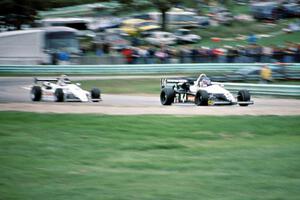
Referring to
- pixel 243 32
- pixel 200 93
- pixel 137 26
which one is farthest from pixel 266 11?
pixel 200 93

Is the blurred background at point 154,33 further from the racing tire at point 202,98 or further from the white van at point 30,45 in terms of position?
the racing tire at point 202,98

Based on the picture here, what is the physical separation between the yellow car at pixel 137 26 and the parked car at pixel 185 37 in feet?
7.76

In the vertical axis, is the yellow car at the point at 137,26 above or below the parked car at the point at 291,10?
below

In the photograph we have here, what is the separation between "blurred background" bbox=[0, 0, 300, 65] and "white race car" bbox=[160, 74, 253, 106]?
1809cm

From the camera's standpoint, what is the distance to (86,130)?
13.7 metres

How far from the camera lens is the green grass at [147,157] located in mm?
8234

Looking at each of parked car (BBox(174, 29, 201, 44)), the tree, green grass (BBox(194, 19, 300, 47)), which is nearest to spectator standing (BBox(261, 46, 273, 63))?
green grass (BBox(194, 19, 300, 47))

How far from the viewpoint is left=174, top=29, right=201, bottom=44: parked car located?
50.3 m

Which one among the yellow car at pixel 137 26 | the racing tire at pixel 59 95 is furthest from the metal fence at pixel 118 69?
the racing tire at pixel 59 95

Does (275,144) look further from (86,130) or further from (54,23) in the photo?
(54,23)

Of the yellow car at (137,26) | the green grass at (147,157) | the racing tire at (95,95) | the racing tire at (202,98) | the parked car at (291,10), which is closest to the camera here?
the green grass at (147,157)

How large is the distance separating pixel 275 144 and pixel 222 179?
3937 millimetres

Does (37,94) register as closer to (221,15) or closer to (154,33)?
(154,33)

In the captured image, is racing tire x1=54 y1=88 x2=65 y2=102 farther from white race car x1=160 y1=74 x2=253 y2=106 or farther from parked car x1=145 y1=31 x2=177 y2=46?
parked car x1=145 y1=31 x2=177 y2=46
